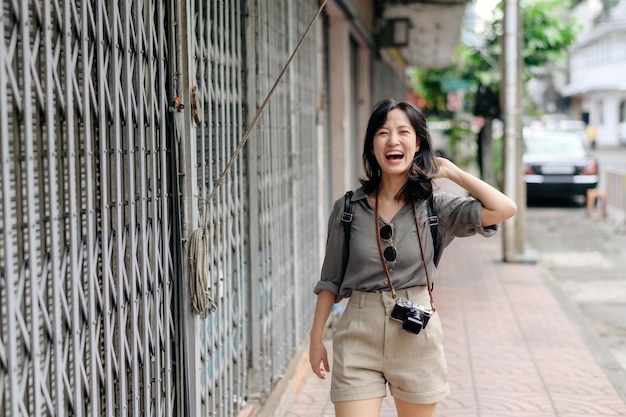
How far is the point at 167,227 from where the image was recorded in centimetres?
367

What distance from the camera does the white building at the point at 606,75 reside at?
58.2 metres

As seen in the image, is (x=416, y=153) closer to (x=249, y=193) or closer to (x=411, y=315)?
(x=411, y=315)

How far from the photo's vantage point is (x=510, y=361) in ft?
23.0

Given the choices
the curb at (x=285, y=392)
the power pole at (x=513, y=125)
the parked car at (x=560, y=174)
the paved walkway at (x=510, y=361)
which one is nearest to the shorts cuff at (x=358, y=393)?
the curb at (x=285, y=392)

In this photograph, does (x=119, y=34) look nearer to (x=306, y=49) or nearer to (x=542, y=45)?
(x=306, y=49)

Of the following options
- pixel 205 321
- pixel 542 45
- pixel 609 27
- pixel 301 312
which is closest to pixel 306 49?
pixel 301 312

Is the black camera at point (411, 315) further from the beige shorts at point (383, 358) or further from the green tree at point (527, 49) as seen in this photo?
the green tree at point (527, 49)

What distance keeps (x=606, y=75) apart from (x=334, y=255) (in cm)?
5964

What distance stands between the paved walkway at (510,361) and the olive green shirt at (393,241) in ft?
7.66

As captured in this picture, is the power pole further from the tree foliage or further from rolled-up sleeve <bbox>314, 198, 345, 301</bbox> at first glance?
rolled-up sleeve <bbox>314, 198, 345, 301</bbox>

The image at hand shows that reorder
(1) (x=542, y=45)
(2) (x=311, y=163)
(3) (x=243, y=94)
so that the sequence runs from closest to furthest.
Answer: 1. (3) (x=243, y=94)
2. (2) (x=311, y=163)
3. (1) (x=542, y=45)

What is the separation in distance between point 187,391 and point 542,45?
17.4 metres

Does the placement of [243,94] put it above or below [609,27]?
below

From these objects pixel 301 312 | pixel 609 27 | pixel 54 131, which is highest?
pixel 609 27
